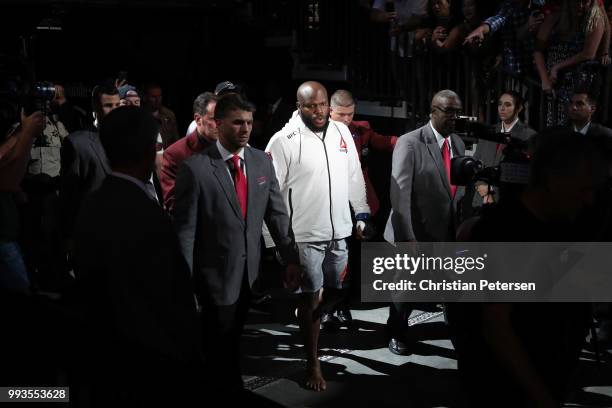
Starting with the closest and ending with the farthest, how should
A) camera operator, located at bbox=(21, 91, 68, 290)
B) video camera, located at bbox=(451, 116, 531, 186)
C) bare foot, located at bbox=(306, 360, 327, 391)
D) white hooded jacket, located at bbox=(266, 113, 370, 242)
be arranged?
1. video camera, located at bbox=(451, 116, 531, 186)
2. bare foot, located at bbox=(306, 360, 327, 391)
3. white hooded jacket, located at bbox=(266, 113, 370, 242)
4. camera operator, located at bbox=(21, 91, 68, 290)

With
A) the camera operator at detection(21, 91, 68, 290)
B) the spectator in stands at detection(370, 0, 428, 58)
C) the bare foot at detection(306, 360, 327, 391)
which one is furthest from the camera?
the spectator in stands at detection(370, 0, 428, 58)

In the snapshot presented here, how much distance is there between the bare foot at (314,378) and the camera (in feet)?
16.7

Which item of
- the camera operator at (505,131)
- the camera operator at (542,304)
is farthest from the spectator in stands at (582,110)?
the camera operator at (542,304)

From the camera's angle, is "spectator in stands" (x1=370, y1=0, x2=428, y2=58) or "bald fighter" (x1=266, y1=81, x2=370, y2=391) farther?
"spectator in stands" (x1=370, y1=0, x2=428, y2=58)

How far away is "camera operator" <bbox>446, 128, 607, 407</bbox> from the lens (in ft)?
8.64

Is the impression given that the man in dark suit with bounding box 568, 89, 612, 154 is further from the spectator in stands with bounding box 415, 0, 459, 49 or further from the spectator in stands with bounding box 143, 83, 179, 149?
the spectator in stands with bounding box 143, 83, 179, 149

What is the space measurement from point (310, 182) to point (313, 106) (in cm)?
51

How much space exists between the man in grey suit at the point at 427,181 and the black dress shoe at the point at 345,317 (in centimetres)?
109

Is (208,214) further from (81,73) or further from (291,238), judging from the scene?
(81,73)

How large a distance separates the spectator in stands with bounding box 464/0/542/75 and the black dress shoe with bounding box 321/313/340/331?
10.6 feet

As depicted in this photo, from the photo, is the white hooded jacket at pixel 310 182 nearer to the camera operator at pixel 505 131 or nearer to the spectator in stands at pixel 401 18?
the camera operator at pixel 505 131

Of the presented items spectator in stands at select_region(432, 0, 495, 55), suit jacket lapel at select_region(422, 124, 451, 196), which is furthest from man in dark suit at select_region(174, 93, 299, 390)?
spectator in stands at select_region(432, 0, 495, 55)

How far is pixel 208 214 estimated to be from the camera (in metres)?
4.27

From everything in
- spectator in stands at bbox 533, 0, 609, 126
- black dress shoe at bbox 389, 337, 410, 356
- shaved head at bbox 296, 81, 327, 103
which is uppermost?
spectator in stands at bbox 533, 0, 609, 126
